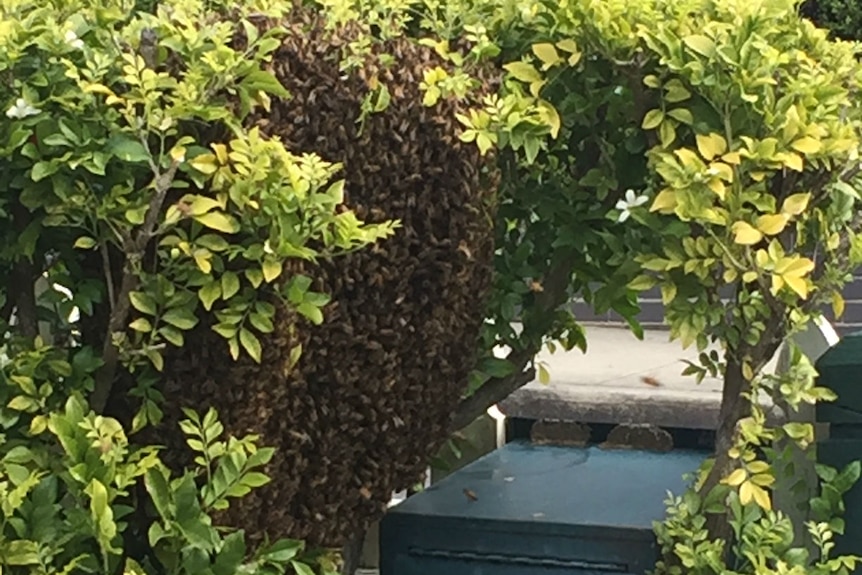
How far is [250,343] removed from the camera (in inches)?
64.0

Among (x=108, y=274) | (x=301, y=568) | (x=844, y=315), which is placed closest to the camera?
(x=108, y=274)

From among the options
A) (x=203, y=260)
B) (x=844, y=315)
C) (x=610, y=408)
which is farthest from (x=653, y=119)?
Answer: (x=844, y=315)

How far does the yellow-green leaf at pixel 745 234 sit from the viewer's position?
1825 millimetres

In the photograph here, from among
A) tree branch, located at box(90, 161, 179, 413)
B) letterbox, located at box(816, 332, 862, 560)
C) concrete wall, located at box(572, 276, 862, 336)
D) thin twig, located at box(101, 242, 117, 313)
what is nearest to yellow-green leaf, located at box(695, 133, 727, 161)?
letterbox, located at box(816, 332, 862, 560)

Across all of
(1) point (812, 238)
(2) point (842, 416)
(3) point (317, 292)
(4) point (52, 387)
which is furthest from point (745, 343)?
(4) point (52, 387)

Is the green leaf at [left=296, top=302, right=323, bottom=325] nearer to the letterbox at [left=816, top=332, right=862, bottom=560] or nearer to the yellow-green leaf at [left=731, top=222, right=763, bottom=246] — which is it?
the yellow-green leaf at [left=731, top=222, right=763, bottom=246]

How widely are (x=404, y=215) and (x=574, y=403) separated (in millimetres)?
1459

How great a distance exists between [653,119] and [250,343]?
2.41 feet

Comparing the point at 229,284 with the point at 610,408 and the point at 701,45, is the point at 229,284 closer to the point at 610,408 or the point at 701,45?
the point at 701,45

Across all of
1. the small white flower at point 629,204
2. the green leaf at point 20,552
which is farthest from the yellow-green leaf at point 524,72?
the green leaf at point 20,552

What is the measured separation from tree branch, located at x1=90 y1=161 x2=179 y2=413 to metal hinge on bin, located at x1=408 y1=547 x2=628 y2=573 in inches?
33.0

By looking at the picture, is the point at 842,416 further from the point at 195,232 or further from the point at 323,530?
the point at 195,232

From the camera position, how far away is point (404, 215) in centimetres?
188

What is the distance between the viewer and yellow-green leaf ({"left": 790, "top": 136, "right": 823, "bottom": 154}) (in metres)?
1.83
